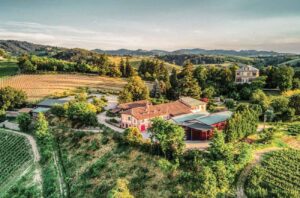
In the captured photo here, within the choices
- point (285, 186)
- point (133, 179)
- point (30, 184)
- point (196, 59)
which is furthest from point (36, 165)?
point (196, 59)

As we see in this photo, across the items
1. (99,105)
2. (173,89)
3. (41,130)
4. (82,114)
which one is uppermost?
(173,89)

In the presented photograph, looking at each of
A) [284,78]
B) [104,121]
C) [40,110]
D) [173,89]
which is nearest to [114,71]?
[173,89]

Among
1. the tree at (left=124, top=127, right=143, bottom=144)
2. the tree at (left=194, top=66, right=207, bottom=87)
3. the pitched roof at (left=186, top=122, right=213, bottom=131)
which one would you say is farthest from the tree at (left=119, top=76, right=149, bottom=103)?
the tree at (left=124, top=127, right=143, bottom=144)

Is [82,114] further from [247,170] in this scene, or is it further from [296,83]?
[296,83]

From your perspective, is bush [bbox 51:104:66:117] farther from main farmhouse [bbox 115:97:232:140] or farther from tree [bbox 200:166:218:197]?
tree [bbox 200:166:218:197]

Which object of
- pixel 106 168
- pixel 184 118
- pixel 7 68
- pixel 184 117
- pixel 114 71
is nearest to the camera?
pixel 106 168

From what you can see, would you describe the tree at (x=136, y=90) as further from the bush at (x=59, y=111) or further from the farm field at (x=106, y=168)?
the farm field at (x=106, y=168)
